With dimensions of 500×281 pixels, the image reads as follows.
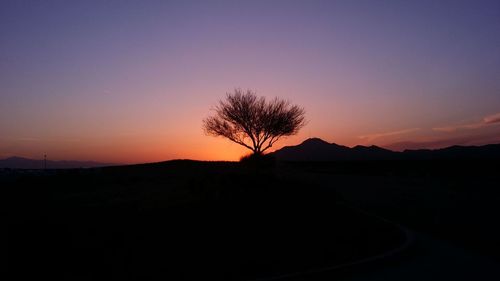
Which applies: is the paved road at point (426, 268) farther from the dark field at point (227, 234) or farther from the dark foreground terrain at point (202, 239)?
the dark foreground terrain at point (202, 239)

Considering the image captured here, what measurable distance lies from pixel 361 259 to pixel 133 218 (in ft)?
18.6

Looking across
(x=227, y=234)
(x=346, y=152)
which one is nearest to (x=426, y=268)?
(x=227, y=234)

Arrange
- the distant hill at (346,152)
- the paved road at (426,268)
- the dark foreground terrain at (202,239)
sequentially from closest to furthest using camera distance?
the paved road at (426,268)
the dark foreground terrain at (202,239)
the distant hill at (346,152)

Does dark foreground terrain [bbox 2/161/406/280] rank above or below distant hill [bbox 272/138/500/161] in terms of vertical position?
below

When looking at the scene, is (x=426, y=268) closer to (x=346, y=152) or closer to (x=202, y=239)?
(x=202, y=239)

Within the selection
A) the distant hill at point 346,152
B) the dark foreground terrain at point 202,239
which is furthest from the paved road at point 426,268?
the distant hill at point 346,152

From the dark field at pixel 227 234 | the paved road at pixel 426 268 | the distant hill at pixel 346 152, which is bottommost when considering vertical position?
the paved road at pixel 426 268

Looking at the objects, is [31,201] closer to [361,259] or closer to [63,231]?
[63,231]

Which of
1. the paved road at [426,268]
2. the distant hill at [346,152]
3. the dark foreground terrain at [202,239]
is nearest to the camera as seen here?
the paved road at [426,268]

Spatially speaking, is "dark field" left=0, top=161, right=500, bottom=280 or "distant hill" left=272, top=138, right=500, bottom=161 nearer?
"dark field" left=0, top=161, right=500, bottom=280

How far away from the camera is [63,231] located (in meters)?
9.67

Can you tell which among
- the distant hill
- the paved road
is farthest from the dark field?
the distant hill

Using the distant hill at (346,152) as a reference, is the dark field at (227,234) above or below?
below

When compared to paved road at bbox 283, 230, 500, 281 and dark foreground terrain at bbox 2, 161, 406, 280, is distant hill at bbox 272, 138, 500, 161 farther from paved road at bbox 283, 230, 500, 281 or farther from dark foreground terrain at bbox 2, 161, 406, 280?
paved road at bbox 283, 230, 500, 281
